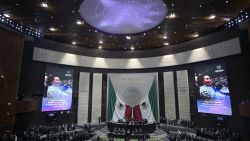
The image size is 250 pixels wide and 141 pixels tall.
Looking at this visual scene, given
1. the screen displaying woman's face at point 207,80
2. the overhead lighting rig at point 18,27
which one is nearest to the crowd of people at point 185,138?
the screen displaying woman's face at point 207,80

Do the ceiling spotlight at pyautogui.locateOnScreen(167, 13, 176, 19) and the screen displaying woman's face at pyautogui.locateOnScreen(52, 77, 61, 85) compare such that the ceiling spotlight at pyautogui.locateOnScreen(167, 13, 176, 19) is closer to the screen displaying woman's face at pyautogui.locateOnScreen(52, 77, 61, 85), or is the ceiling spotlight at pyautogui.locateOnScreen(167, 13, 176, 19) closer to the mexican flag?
the mexican flag

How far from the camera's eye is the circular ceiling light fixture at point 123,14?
476 inches

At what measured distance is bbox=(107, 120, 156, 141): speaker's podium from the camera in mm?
15453

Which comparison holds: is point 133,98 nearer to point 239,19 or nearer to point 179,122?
point 179,122

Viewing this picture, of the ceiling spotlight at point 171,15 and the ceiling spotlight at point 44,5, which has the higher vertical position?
the ceiling spotlight at point 171,15

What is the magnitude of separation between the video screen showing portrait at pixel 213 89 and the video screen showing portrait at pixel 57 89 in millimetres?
14242

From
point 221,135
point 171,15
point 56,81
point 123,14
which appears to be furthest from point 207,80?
point 56,81

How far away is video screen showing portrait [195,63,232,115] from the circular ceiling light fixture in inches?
280

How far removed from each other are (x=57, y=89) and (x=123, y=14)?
35.6 feet

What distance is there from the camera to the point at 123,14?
45.3ft

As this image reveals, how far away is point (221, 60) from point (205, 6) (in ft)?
21.2

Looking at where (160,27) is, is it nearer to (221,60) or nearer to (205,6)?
(205,6)

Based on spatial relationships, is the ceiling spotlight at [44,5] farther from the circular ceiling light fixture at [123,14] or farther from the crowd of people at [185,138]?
the crowd of people at [185,138]

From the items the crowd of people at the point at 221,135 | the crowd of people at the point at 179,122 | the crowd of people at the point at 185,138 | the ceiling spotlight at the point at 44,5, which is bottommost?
the crowd of people at the point at 185,138
